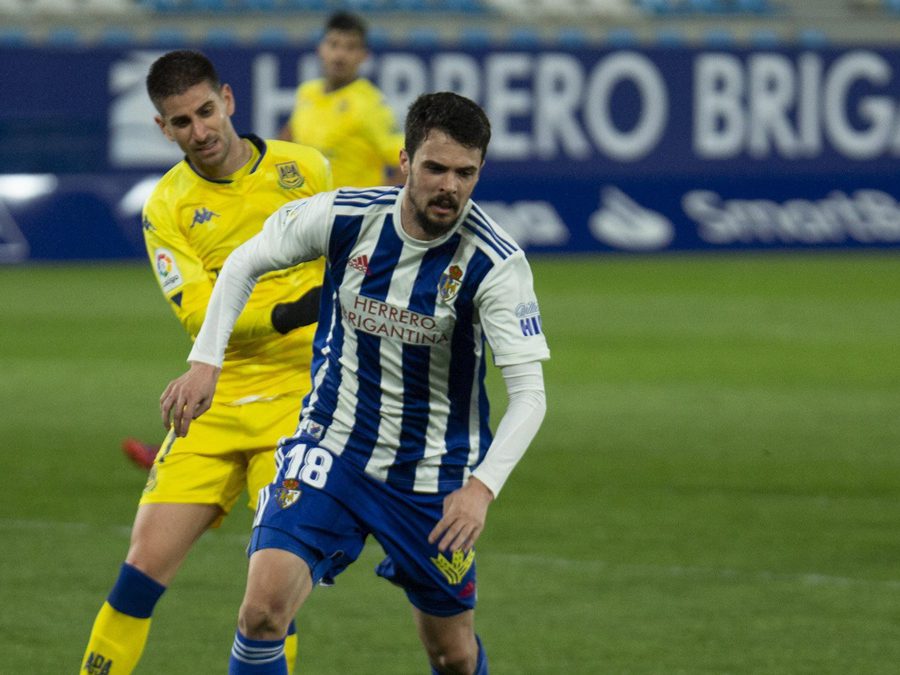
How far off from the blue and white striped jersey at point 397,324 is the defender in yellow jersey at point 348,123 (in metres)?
5.69

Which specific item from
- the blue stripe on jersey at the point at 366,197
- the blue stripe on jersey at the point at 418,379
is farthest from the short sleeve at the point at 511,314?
the blue stripe on jersey at the point at 366,197

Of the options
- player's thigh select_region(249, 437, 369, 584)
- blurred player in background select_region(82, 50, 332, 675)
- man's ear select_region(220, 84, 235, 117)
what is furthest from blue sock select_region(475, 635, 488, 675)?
man's ear select_region(220, 84, 235, 117)

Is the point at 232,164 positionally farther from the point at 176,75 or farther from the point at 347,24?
the point at 347,24

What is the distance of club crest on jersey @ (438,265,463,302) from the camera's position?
173 inches

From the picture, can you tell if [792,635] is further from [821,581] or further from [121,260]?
[121,260]

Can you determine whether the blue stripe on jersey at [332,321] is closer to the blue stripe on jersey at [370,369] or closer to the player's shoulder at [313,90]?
the blue stripe on jersey at [370,369]

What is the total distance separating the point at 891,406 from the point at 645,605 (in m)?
5.16

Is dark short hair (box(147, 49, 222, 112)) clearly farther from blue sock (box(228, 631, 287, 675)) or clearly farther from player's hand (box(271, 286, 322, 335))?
blue sock (box(228, 631, 287, 675))

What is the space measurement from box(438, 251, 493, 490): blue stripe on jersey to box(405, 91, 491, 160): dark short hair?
0.32m

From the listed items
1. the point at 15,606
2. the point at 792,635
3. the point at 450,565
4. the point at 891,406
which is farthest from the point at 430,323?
the point at 891,406

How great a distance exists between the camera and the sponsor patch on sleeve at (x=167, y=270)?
17.0ft

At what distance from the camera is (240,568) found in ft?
23.0

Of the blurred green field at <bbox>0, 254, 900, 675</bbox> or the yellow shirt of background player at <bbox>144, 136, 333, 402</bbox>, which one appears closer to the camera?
the yellow shirt of background player at <bbox>144, 136, 333, 402</bbox>

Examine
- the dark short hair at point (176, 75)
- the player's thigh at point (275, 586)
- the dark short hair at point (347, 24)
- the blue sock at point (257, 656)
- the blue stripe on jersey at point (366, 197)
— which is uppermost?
the dark short hair at point (176, 75)
